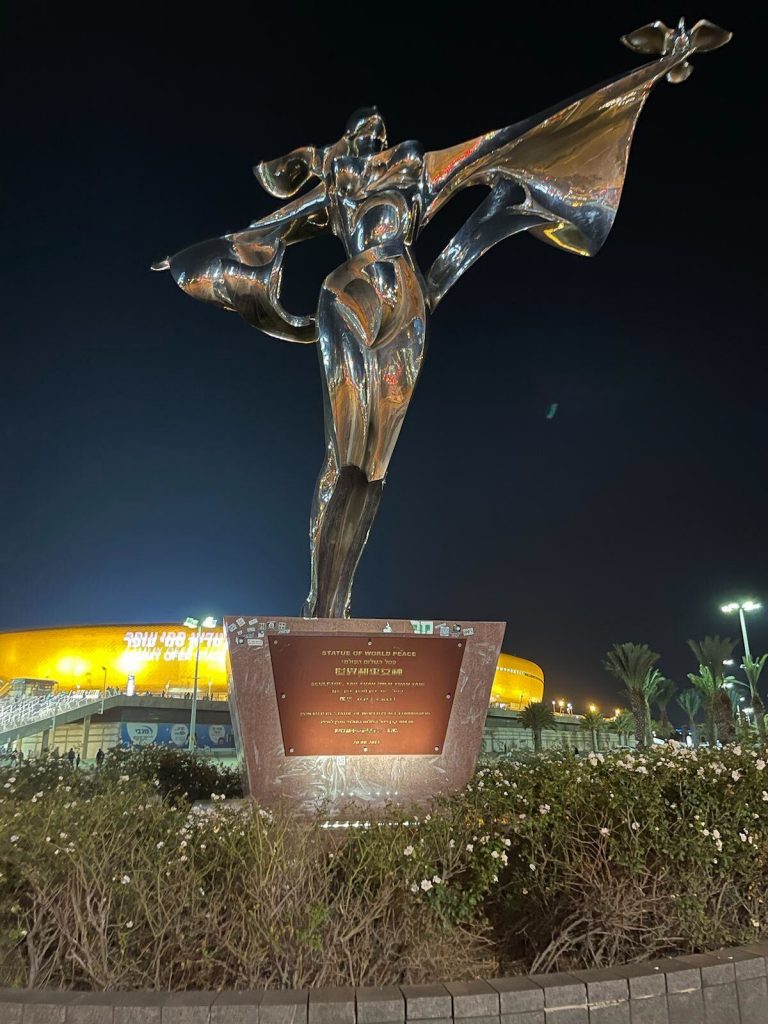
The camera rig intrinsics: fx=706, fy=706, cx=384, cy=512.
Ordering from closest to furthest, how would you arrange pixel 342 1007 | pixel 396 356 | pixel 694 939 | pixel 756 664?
pixel 342 1007 → pixel 694 939 → pixel 396 356 → pixel 756 664

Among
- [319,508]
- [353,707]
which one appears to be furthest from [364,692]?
[319,508]

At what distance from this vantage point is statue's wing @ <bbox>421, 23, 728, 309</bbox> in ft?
22.4

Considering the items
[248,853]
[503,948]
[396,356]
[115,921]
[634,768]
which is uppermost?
[396,356]

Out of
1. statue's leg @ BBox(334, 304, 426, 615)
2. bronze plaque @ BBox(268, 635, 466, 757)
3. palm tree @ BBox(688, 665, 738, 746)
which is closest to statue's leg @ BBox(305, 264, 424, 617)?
statue's leg @ BBox(334, 304, 426, 615)

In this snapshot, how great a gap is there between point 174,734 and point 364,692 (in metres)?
28.4

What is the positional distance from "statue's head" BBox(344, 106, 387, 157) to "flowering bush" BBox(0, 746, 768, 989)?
5840 millimetres

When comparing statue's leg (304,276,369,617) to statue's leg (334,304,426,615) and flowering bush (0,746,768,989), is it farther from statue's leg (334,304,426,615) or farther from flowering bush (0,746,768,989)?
flowering bush (0,746,768,989)

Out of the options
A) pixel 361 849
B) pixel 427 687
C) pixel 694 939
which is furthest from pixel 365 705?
pixel 694 939

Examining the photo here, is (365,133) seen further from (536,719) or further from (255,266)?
(536,719)

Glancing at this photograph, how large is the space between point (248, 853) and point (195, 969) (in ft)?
1.69

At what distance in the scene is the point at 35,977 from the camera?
3.09m

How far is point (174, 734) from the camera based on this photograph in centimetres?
3119

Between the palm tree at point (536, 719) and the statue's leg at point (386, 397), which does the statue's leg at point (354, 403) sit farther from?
the palm tree at point (536, 719)

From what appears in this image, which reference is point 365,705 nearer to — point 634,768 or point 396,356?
point 634,768
